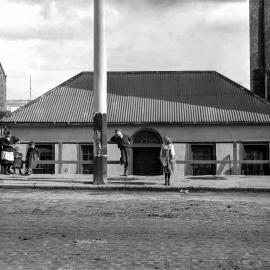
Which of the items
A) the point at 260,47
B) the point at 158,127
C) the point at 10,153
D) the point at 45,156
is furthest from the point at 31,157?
the point at 260,47

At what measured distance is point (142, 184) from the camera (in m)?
16.8

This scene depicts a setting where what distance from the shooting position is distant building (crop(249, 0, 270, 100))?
112ft

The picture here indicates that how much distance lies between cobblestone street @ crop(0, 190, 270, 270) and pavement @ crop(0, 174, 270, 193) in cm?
242

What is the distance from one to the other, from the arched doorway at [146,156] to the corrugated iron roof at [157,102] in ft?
2.66

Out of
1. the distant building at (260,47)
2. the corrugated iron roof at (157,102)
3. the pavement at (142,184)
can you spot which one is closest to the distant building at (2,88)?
the corrugated iron roof at (157,102)

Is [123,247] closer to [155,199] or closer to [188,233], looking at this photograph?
[188,233]

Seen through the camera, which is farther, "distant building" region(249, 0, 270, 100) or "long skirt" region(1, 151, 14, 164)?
"distant building" region(249, 0, 270, 100)

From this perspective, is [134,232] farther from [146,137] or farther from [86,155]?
[146,137]

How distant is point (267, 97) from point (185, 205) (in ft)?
73.7

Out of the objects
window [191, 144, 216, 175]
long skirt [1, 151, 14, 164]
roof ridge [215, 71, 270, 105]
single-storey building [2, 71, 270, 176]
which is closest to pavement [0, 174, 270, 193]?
long skirt [1, 151, 14, 164]

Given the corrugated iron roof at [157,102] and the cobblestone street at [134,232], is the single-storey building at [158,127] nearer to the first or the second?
the corrugated iron roof at [157,102]

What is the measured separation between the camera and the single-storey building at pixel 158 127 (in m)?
28.7

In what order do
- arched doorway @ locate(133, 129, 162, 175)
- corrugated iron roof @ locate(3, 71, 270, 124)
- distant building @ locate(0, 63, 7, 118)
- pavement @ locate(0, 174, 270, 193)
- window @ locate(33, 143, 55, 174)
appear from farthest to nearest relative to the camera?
1. distant building @ locate(0, 63, 7, 118)
2. corrugated iron roof @ locate(3, 71, 270, 124)
3. arched doorway @ locate(133, 129, 162, 175)
4. window @ locate(33, 143, 55, 174)
5. pavement @ locate(0, 174, 270, 193)

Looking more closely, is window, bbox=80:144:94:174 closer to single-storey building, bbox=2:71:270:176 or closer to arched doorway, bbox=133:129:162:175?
single-storey building, bbox=2:71:270:176
